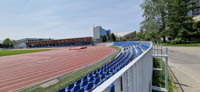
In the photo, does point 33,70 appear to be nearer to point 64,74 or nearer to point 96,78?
point 64,74

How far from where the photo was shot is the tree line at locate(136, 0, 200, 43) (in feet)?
80.2

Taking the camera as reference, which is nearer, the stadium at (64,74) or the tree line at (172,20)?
the stadium at (64,74)

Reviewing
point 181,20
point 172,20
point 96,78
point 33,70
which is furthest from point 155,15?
point 33,70

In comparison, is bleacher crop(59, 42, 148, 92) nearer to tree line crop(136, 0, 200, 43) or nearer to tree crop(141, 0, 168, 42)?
tree line crop(136, 0, 200, 43)

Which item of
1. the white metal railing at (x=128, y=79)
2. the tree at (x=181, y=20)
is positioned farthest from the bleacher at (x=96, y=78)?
the tree at (x=181, y=20)

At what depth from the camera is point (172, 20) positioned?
1039 inches

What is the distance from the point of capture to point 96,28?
Result: 3666 inches

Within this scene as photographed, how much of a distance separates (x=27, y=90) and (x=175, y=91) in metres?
6.09

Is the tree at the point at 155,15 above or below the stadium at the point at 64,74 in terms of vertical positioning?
above

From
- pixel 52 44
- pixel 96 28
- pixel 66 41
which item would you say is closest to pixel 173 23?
pixel 66 41

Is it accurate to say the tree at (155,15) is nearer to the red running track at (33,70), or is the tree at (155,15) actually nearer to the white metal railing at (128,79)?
the red running track at (33,70)

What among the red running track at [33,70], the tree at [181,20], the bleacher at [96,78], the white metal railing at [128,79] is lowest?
the red running track at [33,70]

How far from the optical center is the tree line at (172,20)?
24.5m

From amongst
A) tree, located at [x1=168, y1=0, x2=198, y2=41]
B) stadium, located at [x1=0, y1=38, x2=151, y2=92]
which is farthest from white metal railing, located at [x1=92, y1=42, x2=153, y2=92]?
tree, located at [x1=168, y1=0, x2=198, y2=41]
